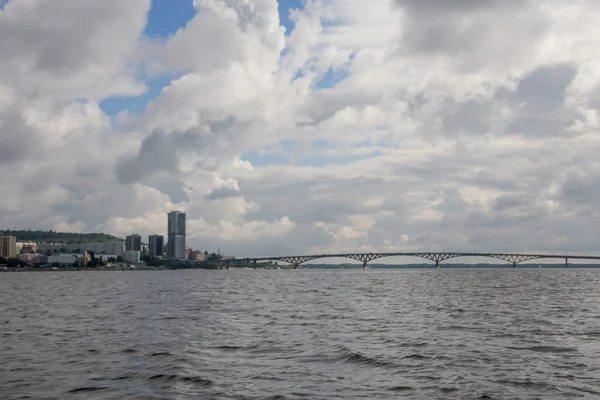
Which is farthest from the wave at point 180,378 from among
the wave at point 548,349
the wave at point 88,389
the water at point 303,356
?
the wave at point 548,349

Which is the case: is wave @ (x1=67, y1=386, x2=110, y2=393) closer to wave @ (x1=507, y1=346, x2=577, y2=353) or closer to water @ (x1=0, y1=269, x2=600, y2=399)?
water @ (x1=0, y1=269, x2=600, y2=399)

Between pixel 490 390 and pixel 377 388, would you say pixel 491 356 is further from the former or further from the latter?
pixel 377 388

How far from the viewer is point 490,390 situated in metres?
22.5

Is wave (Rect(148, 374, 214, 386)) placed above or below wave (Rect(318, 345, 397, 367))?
below

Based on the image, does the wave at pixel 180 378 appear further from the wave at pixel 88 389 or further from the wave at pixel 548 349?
the wave at pixel 548 349

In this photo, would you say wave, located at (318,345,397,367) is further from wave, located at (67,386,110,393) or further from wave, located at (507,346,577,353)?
wave, located at (67,386,110,393)

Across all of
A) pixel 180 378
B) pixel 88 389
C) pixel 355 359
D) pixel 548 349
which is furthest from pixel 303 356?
pixel 548 349

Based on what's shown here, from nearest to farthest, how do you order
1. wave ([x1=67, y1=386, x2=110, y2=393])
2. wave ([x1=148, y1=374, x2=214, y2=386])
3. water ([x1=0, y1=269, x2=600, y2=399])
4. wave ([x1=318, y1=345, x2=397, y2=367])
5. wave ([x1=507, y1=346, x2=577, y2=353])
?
1. wave ([x1=67, y1=386, x2=110, y2=393])
2. water ([x1=0, y1=269, x2=600, y2=399])
3. wave ([x1=148, y1=374, x2=214, y2=386])
4. wave ([x1=318, y1=345, x2=397, y2=367])
5. wave ([x1=507, y1=346, x2=577, y2=353])

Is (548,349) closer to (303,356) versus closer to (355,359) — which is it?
(355,359)

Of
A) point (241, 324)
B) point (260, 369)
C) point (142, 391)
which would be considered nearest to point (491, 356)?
point (260, 369)

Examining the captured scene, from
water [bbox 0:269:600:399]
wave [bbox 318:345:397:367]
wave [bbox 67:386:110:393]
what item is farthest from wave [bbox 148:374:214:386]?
wave [bbox 318:345:397:367]

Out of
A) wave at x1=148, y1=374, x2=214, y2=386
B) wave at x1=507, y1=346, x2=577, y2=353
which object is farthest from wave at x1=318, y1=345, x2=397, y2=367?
wave at x1=507, y1=346, x2=577, y2=353

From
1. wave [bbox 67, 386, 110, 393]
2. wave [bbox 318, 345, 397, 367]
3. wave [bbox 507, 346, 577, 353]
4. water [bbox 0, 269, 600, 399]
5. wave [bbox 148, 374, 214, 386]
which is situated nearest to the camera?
wave [bbox 67, 386, 110, 393]

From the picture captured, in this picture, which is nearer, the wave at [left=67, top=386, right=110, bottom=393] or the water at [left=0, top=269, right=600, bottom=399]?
the wave at [left=67, top=386, right=110, bottom=393]
